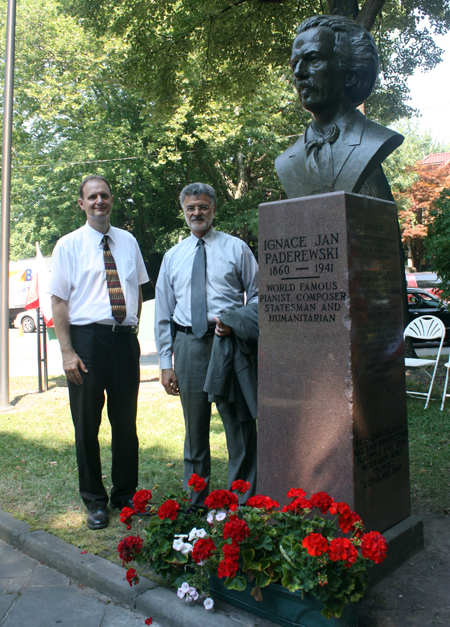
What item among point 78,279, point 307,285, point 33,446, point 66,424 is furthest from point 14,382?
point 307,285

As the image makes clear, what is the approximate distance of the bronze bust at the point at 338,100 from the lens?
3285 millimetres

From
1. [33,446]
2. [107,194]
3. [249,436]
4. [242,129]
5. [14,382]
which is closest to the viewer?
[249,436]

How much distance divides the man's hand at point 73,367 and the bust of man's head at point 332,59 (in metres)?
2.24

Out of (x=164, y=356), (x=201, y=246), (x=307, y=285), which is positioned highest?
(x=201, y=246)

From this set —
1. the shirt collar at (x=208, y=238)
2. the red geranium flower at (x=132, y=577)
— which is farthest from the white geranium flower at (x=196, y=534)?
the shirt collar at (x=208, y=238)

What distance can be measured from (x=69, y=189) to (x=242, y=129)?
7789 millimetres

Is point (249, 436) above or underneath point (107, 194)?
underneath

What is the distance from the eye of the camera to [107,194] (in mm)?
4059

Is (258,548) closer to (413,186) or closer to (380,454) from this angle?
(380,454)

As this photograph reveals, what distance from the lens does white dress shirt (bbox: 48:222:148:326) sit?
3891 mm

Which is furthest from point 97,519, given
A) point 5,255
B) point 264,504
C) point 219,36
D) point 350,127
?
point 219,36

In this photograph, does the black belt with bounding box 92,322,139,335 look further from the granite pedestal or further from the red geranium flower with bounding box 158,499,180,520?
the red geranium flower with bounding box 158,499,180,520

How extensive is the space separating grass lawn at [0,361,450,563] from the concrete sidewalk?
18 centimetres

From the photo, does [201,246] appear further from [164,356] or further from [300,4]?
[300,4]
